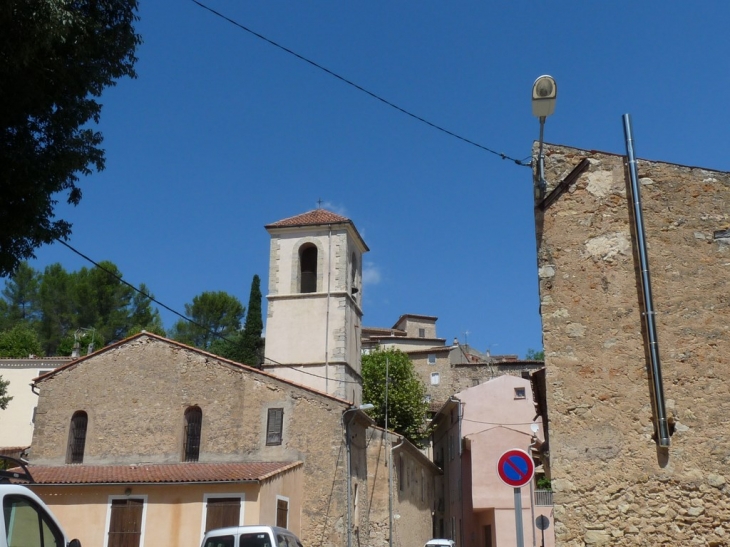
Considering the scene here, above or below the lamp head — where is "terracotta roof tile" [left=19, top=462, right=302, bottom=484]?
below

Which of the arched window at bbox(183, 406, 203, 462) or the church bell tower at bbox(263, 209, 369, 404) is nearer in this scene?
the arched window at bbox(183, 406, 203, 462)

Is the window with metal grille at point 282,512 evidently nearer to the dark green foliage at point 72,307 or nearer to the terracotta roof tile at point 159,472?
the terracotta roof tile at point 159,472

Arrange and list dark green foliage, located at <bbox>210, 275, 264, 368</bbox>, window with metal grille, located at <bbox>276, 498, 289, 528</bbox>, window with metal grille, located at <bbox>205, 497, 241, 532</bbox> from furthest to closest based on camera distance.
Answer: dark green foliage, located at <bbox>210, 275, 264, 368</bbox>
window with metal grille, located at <bbox>276, 498, 289, 528</bbox>
window with metal grille, located at <bbox>205, 497, 241, 532</bbox>

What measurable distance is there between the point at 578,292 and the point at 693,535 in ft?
10.1

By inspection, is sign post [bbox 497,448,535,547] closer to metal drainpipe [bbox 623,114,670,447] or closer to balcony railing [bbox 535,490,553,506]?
metal drainpipe [bbox 623,114,670,447]

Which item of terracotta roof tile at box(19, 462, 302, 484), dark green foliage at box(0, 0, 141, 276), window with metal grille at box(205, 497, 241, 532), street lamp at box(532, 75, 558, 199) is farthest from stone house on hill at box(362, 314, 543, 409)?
street lamp at box(532, 75, 558, 199)

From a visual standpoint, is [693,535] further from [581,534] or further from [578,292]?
[578,292]

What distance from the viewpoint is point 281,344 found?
118ft

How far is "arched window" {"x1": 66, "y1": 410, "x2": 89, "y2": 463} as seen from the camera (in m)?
24.8

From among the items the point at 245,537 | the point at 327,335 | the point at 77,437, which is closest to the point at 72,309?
the point at 327,335

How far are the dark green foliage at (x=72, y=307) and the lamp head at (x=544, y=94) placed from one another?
5438cm

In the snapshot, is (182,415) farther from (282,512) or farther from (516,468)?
(516,468)

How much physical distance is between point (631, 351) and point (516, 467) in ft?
6.65

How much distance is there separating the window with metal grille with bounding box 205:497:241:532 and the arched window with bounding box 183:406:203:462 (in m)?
3.60
